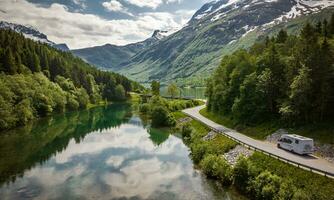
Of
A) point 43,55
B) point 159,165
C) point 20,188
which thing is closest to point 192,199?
point 159,165

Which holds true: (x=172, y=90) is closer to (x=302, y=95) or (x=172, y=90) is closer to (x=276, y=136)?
(x=276, y=136)

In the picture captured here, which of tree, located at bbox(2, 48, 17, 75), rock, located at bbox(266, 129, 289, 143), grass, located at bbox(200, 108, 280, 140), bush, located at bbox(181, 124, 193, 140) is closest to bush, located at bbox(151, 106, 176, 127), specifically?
bush, located at bbox(181, 124, 193, 140)

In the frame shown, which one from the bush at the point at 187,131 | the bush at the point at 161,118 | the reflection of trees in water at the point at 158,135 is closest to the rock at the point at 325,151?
the bush at the point at 187,131

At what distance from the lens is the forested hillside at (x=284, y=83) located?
5206 cm

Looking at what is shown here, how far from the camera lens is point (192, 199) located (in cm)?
4084

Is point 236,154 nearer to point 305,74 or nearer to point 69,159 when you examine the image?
point 305,74

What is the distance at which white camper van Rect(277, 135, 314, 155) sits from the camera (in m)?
44.7

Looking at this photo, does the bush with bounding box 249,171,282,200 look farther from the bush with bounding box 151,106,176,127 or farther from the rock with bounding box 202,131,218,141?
the bush with bounding box 151,106,176,127

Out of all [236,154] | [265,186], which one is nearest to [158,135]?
[236,154]

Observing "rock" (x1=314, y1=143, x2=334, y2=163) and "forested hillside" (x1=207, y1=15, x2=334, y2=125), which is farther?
"forested hillside" (x1=207, y1=15, x2=334, y2=125)

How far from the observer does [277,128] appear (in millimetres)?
58156

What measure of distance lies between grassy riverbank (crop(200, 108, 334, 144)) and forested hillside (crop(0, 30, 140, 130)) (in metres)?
63.6

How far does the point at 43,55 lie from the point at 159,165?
12666cm

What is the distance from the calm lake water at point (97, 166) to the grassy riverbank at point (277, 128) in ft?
43.2
